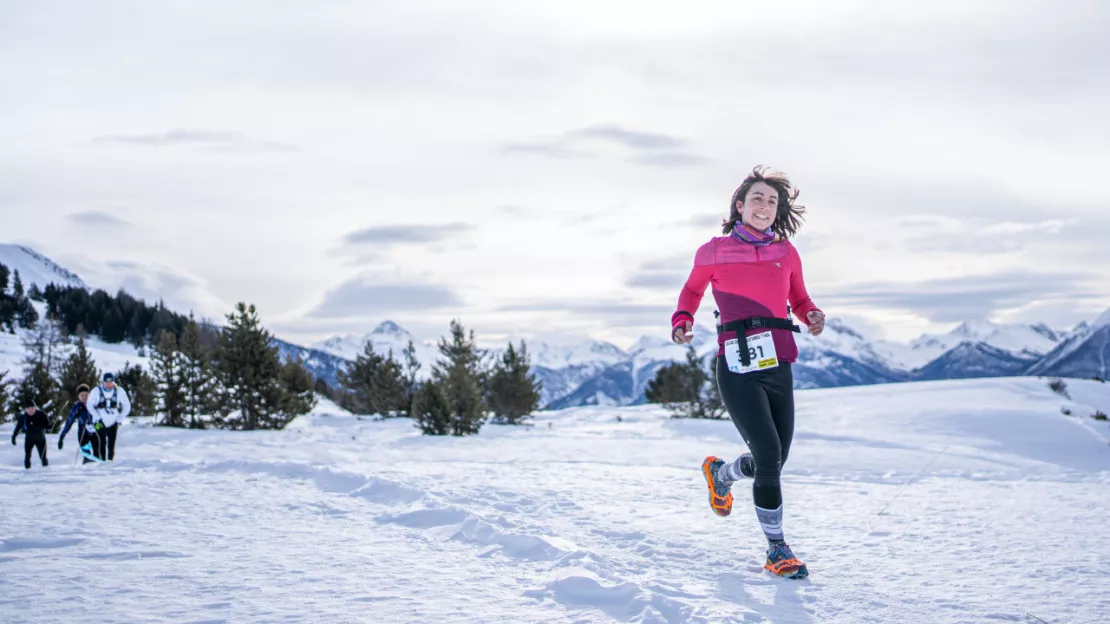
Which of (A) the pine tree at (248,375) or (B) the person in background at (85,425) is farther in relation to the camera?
(A) the pine tree at (248,375)

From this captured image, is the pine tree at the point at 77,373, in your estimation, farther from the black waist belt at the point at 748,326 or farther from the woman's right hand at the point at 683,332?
the black waist belt at the point at 748,326

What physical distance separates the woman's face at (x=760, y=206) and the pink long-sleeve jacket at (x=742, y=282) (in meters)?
0.15

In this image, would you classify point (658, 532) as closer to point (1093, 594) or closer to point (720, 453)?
point (1093, 594)

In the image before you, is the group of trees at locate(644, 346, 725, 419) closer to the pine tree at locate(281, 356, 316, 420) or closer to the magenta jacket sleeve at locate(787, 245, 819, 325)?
the pine tree at locate(281, 356, 316, 420)

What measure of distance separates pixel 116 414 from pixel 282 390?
45.0 ft

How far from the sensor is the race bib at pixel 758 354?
14.9 feet

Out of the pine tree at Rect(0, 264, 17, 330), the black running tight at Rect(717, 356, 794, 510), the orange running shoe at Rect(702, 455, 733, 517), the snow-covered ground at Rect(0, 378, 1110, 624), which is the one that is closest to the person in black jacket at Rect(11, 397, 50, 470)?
the snow-covered ground at Rect(0, 378, 1110, 624)

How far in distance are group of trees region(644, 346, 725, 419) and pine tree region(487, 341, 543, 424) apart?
6142mm

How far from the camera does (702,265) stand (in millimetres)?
4840

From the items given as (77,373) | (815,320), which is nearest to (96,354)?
(77,373)

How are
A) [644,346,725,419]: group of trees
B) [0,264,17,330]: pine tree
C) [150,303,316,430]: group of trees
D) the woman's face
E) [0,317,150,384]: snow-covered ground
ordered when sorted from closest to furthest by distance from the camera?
the woman's face, [150,303,316,430]: group of trees, [644,346,725,419]: group of trees, [0,317,150,384]: snow-covered ground, [0,264,17,330]: pine tree

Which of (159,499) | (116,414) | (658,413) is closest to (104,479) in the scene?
(159,499)

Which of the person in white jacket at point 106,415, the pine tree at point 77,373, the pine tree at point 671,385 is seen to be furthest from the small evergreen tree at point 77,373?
the pine tree at point 671,385

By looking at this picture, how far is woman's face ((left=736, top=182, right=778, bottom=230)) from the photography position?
4.84 metres
